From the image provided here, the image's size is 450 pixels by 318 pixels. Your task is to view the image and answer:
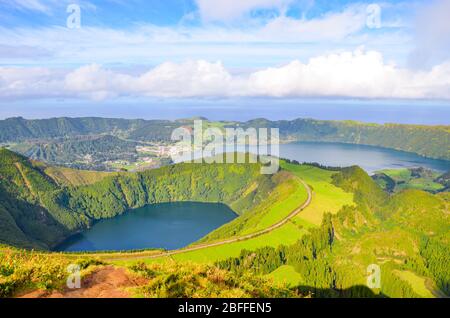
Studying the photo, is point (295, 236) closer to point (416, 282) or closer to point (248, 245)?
point (248, 245)

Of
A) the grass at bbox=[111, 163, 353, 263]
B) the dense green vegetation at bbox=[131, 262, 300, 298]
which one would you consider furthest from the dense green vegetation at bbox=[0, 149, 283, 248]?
the dense green vegetation at bbox=[131, 262, 300, 298]

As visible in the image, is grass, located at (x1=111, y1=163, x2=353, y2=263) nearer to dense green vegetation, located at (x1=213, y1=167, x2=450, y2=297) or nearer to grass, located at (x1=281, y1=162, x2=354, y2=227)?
grass, located at (x1=281, y1=162, x2=354, y2=227)

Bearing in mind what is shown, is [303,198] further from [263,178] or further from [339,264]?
[263,178]

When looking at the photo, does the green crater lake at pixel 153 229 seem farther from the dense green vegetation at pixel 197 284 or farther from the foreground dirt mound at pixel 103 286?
the foreground dirt mound at pixel 103 286

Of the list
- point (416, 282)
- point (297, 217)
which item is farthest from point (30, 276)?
point (297, 217)

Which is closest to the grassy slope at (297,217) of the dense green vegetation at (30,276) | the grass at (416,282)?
the grass at (416,282)
